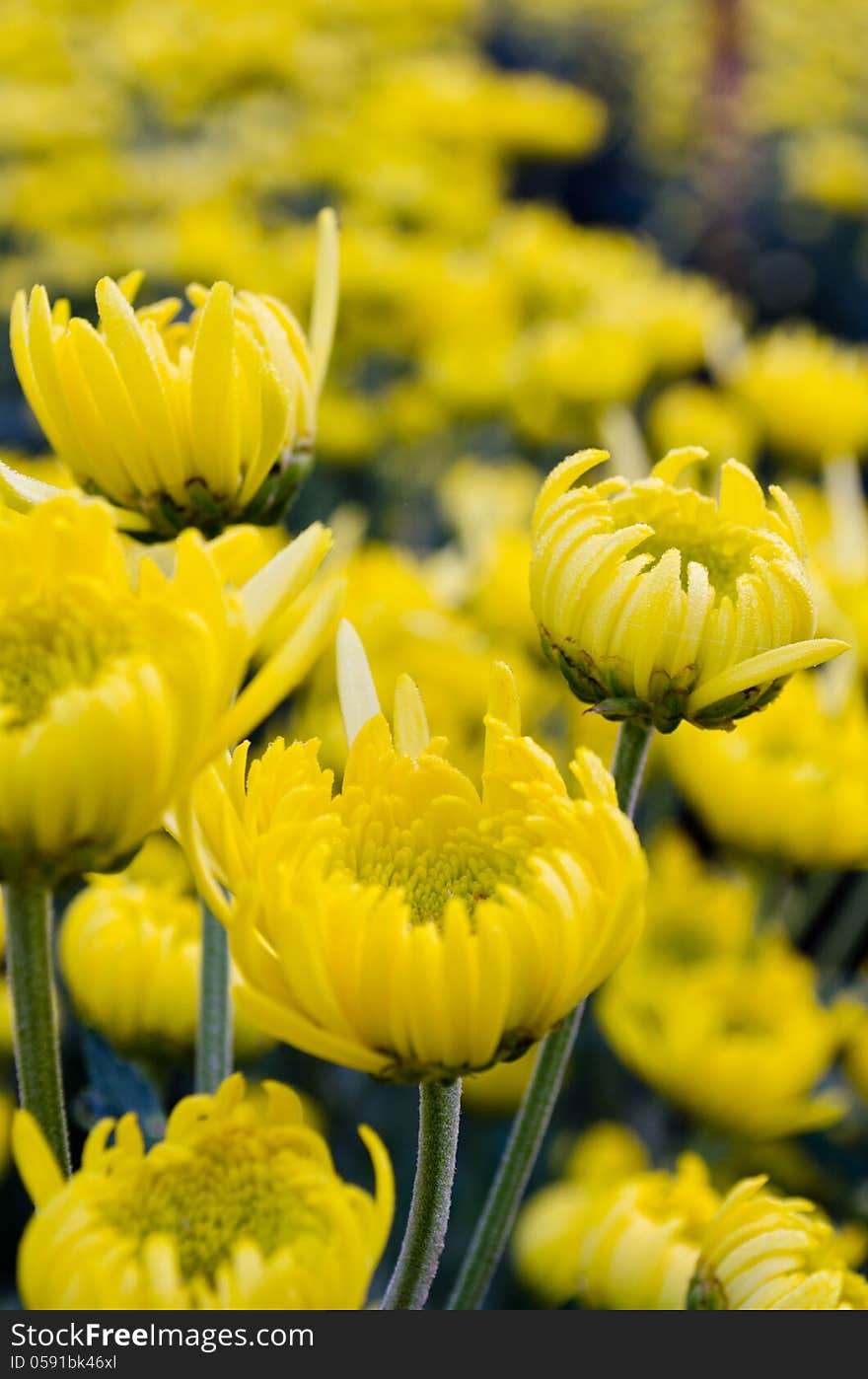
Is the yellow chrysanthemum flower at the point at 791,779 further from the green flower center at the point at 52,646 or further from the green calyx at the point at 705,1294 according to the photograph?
the green flower center at the point at 52,646

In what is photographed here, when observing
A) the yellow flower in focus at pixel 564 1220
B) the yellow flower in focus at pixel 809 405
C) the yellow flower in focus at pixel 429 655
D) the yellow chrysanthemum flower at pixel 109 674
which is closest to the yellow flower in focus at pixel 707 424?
the yellow flower in focus at pixel 809 405

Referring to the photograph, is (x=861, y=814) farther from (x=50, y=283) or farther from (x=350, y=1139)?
(x=50, y=283)

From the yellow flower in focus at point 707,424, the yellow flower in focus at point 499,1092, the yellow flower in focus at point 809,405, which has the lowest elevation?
the yellow flower in focus at point 499,1092

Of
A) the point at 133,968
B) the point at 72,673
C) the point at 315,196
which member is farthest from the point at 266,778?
the point at 315,196

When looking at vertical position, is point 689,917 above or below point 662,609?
below

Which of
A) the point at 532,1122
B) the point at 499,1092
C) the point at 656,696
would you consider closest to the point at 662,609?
the point at 656,696

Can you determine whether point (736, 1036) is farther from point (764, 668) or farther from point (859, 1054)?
point (764, 668)

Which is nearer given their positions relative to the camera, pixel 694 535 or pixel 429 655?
pixel 694 535

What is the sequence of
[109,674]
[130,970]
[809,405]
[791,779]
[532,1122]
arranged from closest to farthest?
1. [109,674]
2. [532,1122]
3. [130,970]
4. [791,779]
5. [809,405]
